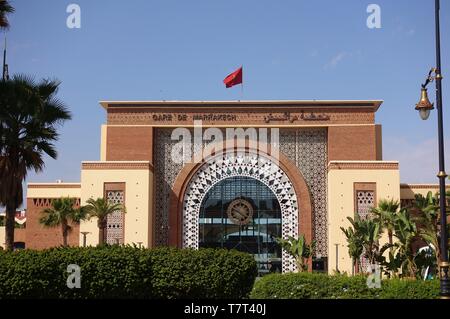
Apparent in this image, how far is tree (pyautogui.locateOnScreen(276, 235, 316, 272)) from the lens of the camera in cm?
3638

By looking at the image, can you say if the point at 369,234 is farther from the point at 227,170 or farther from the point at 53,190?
the point at 53,190

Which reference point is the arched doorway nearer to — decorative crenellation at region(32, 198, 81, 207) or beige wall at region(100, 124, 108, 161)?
beige wall at region(100, 124, 108, 161)

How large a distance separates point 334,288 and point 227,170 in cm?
2192

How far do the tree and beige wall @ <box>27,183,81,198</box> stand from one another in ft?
46.0

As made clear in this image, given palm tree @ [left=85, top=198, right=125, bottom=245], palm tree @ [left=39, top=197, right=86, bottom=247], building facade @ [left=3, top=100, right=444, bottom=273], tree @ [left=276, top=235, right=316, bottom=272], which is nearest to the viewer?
tree @ [left=276, top=235, right=316, bottom=272]

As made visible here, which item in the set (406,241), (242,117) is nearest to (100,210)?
(242,117)

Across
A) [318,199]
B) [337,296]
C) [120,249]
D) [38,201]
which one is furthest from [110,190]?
[337,296]

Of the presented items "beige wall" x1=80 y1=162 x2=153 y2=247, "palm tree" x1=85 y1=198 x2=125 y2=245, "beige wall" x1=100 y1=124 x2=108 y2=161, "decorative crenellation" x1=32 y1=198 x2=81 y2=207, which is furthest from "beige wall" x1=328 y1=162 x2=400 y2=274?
"decorative crenellation" x1=32 y1=198 x2=81 y2=207

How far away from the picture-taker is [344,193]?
39656 mm

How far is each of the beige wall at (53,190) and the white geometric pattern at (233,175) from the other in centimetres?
725

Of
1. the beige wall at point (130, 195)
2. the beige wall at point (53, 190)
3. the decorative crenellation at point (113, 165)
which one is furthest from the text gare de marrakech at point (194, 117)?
the beige wall at point (53, 190)

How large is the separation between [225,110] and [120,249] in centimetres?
2257

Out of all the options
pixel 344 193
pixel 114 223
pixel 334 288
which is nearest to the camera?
pixel 334 288

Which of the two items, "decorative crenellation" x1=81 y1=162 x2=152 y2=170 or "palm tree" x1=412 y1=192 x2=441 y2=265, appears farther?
"decorative crenellation" x1=81 y1=162 x2=152 y2=170
